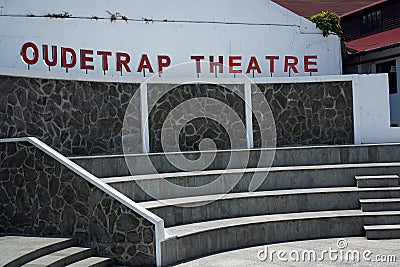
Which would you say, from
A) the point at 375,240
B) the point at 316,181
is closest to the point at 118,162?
the point at 316,181

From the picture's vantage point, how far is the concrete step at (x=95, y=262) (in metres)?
8.63

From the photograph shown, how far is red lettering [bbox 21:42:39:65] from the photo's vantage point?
13.4m

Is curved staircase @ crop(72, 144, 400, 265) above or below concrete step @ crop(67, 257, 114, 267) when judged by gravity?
above

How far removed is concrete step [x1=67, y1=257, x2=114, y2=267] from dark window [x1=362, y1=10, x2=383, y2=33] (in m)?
15.5

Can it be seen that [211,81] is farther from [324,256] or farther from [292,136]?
[324,256]

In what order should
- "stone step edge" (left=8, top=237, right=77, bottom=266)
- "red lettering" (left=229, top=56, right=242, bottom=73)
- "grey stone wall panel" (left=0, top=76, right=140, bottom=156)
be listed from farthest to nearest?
1. "red lettering" (left=229, top=56, right=242, bottom=73)
2. "grey stone wall panel" (left=0, top=76, right=140, bottom=156)
3. "stone step edge" (left=8, top=237, right=77, bottom=266)

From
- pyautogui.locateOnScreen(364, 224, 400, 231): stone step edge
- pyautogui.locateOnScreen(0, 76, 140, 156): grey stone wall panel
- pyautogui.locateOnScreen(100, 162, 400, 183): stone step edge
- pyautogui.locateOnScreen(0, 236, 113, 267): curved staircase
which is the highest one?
pyautogui.locateOnScreen(0, 76, 140, 156): grey stone wall panel

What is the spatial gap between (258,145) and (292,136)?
1040 mm

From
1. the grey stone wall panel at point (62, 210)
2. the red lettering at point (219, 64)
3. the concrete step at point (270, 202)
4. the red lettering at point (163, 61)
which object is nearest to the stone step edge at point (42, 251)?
the grey stone wall panel at point (62, 210)

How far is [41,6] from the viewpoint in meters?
14.4

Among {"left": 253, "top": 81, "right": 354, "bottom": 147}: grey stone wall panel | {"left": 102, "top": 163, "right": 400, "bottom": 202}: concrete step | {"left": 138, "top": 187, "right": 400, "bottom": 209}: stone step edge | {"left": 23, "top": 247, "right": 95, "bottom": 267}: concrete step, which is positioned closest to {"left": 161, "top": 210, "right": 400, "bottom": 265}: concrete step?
{"left": 138, "top": 187, "right": 400, "bottom": 209}: stone step edge

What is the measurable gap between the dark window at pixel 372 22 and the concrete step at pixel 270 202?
10.8 meters

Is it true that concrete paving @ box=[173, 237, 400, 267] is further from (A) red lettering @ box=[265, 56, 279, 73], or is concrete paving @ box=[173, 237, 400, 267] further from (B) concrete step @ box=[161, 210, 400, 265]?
(A) red lettering @ box=[265, 56, 279, 73]

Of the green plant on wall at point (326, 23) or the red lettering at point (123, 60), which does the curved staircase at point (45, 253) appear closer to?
the red lettering at point (123, 60)
